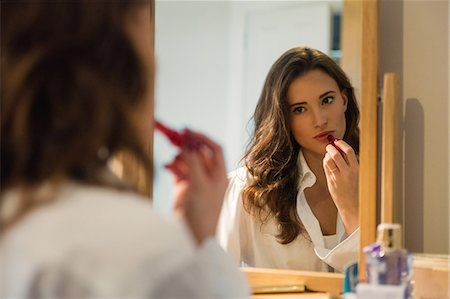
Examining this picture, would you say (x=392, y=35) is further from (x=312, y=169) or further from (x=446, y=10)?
(x=312, y=169)

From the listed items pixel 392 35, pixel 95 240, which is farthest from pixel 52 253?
pixel 392 35

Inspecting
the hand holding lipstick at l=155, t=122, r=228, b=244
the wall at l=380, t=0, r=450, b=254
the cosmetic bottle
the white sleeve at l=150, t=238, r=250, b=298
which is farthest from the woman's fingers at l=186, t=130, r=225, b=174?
the wall at l=380, t=0, r=450, b=254

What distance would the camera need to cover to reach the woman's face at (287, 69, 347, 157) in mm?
992

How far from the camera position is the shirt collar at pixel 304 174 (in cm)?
101

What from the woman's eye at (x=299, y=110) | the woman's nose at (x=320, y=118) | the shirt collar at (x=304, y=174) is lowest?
the shirt collar at (x=304, y=174)

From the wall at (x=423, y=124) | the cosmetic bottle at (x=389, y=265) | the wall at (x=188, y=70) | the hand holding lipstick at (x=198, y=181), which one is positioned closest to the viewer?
the hand holding lipstick at (x=198, y=181)

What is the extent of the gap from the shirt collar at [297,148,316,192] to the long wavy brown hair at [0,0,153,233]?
19.2 inches

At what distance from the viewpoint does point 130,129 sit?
56 centimetres

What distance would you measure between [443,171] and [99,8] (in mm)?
617

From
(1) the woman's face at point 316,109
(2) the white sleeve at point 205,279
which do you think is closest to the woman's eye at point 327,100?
(1) the woman's face at point 316,109

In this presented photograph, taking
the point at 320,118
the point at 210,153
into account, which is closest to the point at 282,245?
the point at 320,118

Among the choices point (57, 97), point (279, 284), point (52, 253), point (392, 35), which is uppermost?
point (392, 35)

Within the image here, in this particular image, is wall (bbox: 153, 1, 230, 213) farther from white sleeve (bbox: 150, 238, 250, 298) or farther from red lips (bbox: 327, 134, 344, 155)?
white sleeve (bbox: 150, 238, 250, 298)

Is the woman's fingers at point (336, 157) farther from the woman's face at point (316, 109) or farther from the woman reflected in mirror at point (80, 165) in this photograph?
the woman reflected in mirror at point (80, 165)
